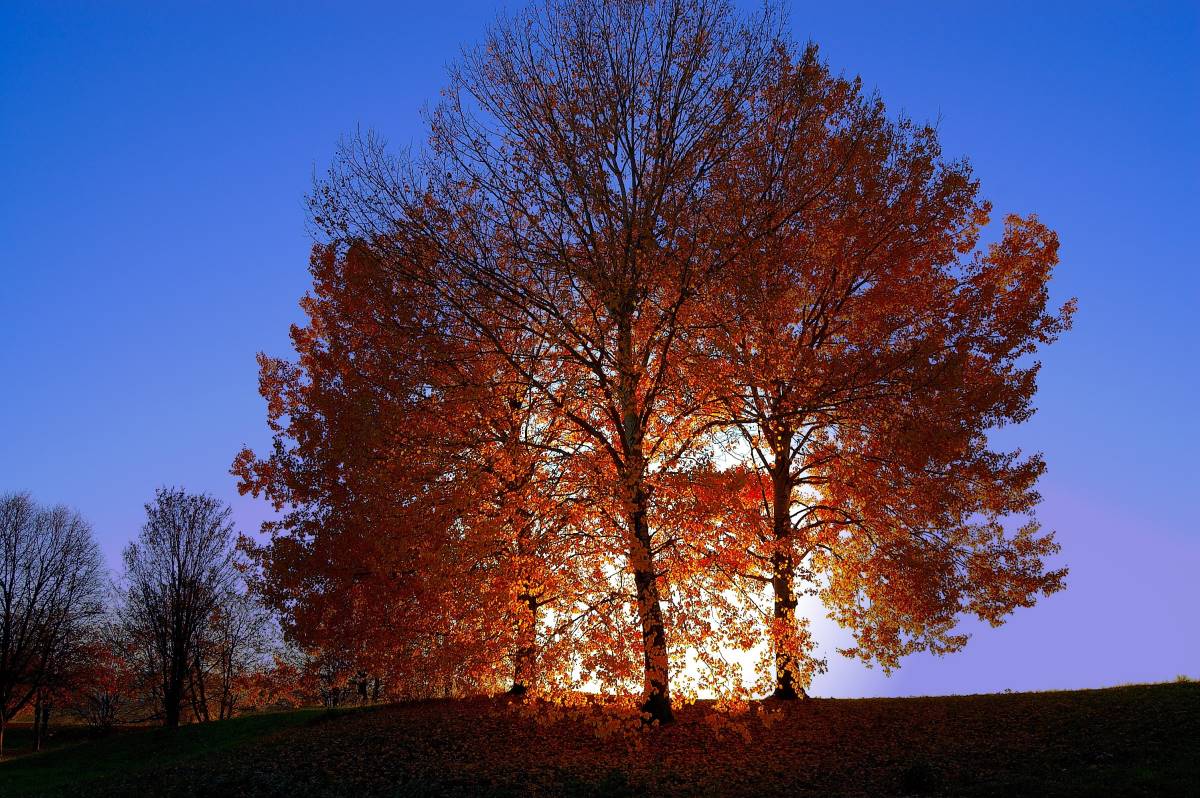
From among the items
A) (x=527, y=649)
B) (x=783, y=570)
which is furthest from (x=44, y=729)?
(x=783, y=570)

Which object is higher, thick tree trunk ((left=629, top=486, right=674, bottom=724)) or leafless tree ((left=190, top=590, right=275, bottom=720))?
thick tree trunk ((left=629, top=486, right=674, bottom=724))

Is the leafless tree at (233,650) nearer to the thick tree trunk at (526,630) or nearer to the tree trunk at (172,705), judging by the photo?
the tree trunk at (172,705)

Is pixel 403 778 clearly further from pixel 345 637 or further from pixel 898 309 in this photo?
pixel 898 309

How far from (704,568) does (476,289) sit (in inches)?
254

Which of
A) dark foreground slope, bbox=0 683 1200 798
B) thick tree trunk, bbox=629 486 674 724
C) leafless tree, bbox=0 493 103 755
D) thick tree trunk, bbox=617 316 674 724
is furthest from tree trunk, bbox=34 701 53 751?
thick tree trunk, bbox=629 486 674 724

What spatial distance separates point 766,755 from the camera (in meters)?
13.4

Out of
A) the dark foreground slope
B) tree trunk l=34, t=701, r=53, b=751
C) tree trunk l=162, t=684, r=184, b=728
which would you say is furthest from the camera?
tree trunk l=34, t=701, r=53, b=751

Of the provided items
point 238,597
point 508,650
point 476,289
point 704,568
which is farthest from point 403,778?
point 238,597

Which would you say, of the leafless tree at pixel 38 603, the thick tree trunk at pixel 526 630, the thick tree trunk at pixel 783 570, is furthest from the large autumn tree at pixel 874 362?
the leafless tree at pixel 38 603

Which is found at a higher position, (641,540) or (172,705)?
(641,540)

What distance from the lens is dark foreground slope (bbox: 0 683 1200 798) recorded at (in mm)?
11031

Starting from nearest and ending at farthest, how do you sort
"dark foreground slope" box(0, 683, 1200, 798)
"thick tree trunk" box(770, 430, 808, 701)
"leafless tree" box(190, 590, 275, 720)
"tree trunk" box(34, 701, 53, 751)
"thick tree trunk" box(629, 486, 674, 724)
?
"dark foreground slope" box(0, 683, 1200, 798)
"thick tree trunk" box(629, 486, 674, 724)
"thick tree trunk" box(770, 430, 808, 701)
"tree trunk" box(34, 701, 53, 751)
"leafless tree" box(190, 590, 275, 720)

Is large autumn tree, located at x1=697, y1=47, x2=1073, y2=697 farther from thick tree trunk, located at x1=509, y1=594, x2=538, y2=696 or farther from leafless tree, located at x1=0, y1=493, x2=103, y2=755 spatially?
leafless tree, located at x1=0, y1=493, x2=103, y2=755

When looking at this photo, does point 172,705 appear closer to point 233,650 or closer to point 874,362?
point 233,650
